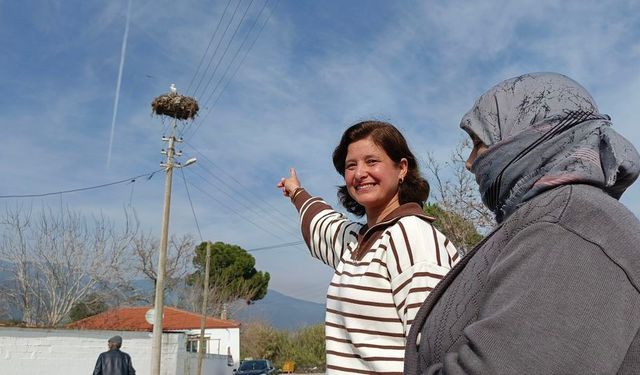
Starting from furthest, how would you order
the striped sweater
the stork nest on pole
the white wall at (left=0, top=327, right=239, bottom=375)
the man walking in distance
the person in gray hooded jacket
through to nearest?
the stork nest on pole < the white wall at (left=0, top=327, right=239, bottom=375) < the man walking in distance < the striped sweater < the person in gray hooded jacket

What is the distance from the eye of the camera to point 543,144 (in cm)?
128

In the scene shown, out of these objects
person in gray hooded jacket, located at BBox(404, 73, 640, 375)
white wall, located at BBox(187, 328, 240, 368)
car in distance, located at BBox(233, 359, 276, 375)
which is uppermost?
white wall, located at BBox(187, 328, 240, 368)

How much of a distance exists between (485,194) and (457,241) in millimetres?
9280

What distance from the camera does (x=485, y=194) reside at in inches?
56.7

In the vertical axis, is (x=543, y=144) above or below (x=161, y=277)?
below

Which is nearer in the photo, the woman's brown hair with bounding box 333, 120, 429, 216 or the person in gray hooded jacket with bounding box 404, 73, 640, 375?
the person in gray hooded jacket with bounding box 404, 73, 640, 375

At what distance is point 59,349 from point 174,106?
32.1 ft

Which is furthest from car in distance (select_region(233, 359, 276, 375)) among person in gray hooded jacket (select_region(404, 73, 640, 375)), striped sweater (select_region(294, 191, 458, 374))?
person in gray hooded jacket (select_region(404, 73, 640, 375))

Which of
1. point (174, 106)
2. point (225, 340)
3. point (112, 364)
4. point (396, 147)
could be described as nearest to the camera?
point (396, 147)

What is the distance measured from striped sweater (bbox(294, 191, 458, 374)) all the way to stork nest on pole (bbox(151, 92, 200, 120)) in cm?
2240

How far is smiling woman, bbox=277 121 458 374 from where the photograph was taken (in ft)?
6.39

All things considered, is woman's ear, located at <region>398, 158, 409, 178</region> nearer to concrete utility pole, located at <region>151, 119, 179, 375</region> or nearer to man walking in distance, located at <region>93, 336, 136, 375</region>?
man walking in distance, located at <region>93, 336, 136, 375</region>

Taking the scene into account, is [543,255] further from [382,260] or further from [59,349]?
[59,349]

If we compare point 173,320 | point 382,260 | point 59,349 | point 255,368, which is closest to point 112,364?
point 59,349
